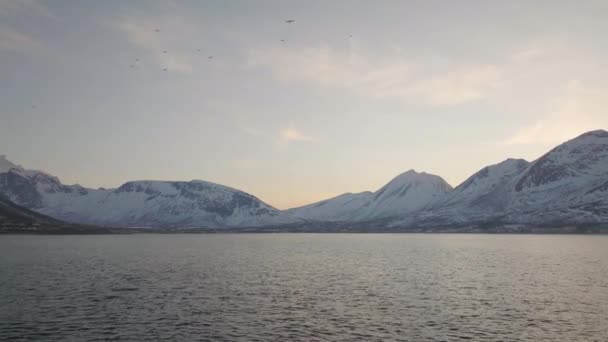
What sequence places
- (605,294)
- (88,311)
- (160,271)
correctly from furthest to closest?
(160,271)
(605,294)
(88,311)

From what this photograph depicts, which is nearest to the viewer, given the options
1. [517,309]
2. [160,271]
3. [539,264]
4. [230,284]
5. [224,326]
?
[224,326]

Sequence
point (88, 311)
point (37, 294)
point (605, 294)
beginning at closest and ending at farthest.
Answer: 1. point (88, 311)
2. point (37, 294)
3. point (605, 294)

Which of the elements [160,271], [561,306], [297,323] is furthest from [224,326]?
[160,271]

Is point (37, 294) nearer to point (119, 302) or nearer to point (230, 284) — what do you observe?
point (119, 302)

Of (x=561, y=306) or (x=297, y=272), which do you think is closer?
(x=561, y=306)

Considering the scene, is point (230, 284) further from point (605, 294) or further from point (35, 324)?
point (605, 294)

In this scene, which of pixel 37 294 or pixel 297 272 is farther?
pixel 297 272

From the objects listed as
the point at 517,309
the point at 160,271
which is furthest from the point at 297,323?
the point at 160,271

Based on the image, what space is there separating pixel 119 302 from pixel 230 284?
27903mm

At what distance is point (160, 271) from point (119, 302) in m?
49.7

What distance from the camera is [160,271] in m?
125

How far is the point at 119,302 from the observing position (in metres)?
75.8

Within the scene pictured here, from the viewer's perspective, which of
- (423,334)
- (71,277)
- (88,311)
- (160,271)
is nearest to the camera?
(423,334)

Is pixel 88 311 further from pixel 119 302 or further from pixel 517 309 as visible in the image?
pixel 517 309
